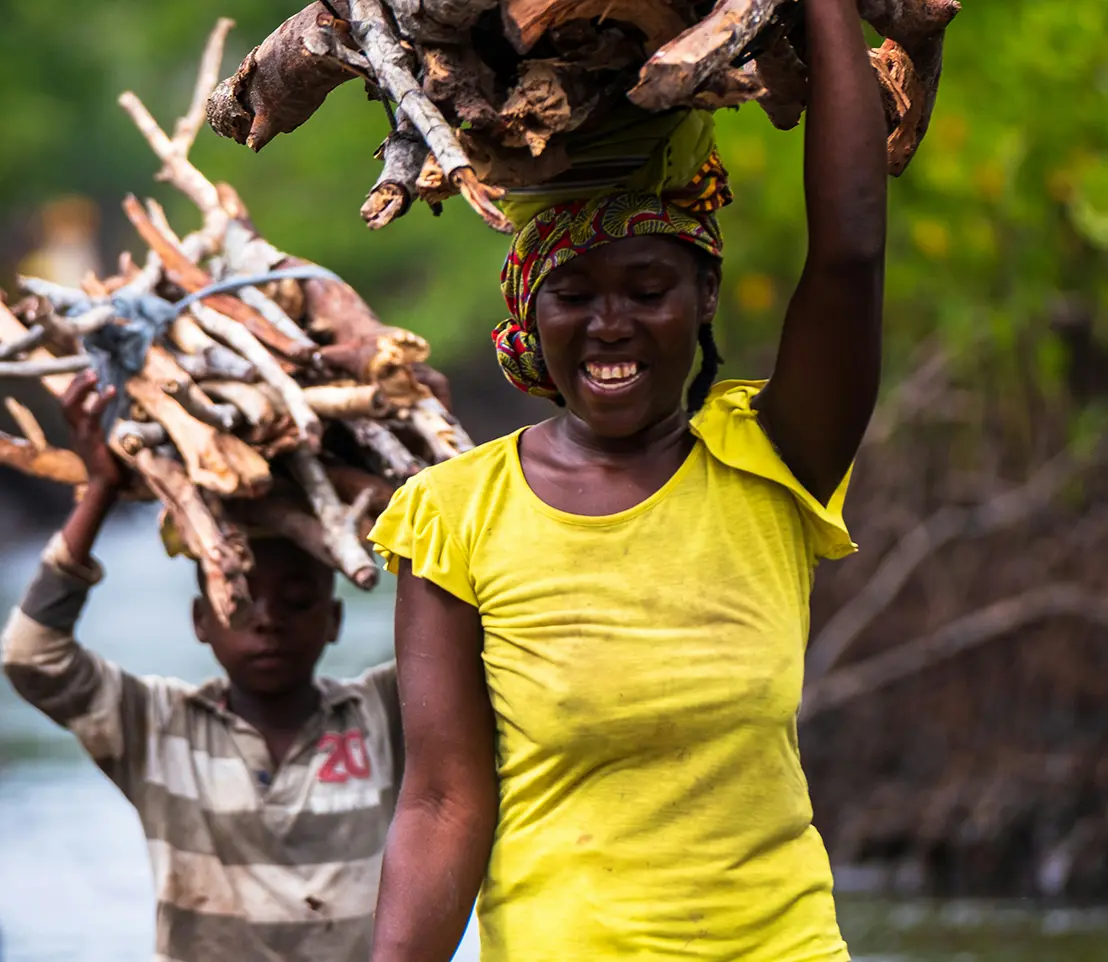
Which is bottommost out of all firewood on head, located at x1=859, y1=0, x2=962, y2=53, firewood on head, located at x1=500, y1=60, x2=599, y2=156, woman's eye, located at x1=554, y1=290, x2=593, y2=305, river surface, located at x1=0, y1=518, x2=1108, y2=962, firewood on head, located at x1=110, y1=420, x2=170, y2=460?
river surface, located at x1=0, y1=518, x2=1108, y2=962

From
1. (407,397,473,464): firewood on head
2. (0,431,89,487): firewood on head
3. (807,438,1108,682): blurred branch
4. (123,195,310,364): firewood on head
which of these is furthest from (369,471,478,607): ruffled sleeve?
(807,438,1108,682): blurred branch

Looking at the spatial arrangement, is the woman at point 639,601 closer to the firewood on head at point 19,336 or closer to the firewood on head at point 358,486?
the firewood on head at point 358,486

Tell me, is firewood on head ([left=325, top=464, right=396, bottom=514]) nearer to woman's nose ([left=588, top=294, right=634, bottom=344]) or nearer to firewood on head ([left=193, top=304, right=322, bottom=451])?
firewood on head ([left=193, top=304, right=322, bottom=451])

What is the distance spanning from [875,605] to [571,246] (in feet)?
16.8

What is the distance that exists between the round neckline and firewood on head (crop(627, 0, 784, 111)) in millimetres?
493

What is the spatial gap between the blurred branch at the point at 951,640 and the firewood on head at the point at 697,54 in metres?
5.18

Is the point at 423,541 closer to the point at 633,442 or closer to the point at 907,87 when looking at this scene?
the point at 633,442

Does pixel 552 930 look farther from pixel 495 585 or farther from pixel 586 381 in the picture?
pixel 586 381

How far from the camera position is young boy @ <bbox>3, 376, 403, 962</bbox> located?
3.28 metres

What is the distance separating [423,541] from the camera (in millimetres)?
2072

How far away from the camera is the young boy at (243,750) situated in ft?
10.7

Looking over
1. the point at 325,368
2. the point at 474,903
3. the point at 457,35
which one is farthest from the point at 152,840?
the point at 457,35

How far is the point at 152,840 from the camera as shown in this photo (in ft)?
11.1

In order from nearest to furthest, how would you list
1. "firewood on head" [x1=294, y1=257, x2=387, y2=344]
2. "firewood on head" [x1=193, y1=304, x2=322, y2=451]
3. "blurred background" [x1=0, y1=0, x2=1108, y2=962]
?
1. "firewood on head" [x1=193, y1=304, x2=322, y2=451]
2. "firewood on head" [x1=294, y1=257, x2=387, y2=344]
3. "blurred background" [x1=0, y1=0, x2=1108, y2=962]
